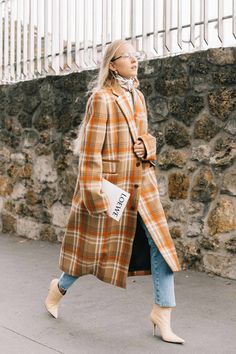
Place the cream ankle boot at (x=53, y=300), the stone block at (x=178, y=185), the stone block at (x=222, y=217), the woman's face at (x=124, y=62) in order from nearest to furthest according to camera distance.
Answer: the woman's face at (x=124, y=62)
the cream ankle boot at (x=53, y=300)
the stone block at (x=222, y=217)
the stone block at (x=178, y=185)

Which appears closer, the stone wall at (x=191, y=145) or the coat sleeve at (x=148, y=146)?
the coat sleeve at (x=148, y=146)

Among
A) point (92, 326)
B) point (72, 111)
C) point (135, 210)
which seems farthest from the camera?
point (72, 111)

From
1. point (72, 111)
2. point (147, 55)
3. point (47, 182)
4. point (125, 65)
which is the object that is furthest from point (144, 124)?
point (47, 182)

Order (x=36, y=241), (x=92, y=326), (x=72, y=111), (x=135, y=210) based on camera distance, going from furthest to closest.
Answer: (x=36, y=241)
(x=72, y=111)
(x=92, y=326)
(x=135, y=210)

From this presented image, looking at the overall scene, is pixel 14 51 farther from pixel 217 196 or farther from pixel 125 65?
pixel 125 65

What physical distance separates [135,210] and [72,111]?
3.14 meters

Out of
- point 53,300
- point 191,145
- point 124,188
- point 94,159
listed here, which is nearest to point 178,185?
point 191,145

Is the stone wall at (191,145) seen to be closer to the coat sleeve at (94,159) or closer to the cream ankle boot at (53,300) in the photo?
the cream ankle boot at (53,300)

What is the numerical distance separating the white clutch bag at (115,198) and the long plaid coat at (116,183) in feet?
0.13

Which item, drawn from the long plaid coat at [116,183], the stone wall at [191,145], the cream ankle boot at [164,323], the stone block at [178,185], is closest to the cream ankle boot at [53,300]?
the long plaid coat at [116,183]

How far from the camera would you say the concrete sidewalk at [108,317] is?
3.39 meters

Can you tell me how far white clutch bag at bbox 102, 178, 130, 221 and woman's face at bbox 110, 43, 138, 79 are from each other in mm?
616

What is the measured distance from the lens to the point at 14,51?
749 cm

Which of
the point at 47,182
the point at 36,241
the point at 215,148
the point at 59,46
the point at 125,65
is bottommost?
the point at 36,241
